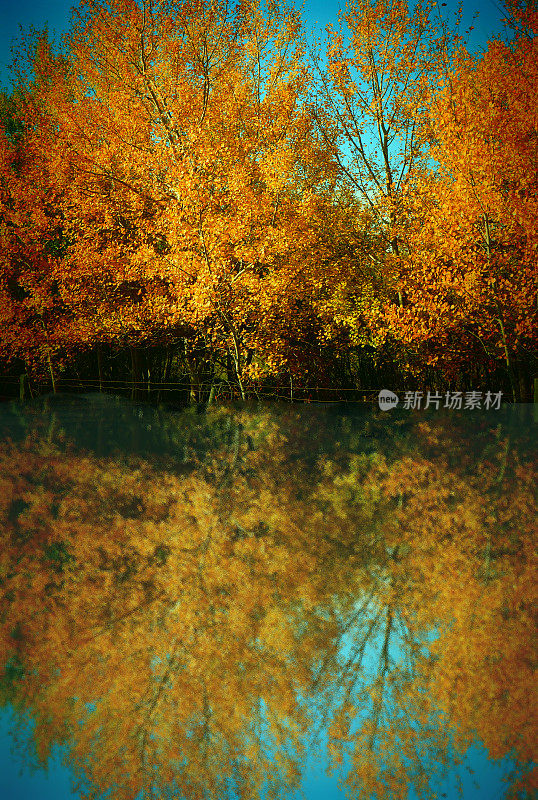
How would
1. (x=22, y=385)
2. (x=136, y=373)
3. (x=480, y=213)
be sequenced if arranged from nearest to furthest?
(x=480, y=213) < (x=136, y=373) < (x=22, y=385)

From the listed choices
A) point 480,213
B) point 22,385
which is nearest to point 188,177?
point 480,213

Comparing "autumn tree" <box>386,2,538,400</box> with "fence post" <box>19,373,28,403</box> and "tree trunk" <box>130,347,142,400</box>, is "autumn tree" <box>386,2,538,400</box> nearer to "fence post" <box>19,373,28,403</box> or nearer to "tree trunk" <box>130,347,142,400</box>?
"tree trunk" <box>130,347,142,400</box>

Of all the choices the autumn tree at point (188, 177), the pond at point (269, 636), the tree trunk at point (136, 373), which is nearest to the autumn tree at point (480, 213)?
the autumn tree at point (188, 177)

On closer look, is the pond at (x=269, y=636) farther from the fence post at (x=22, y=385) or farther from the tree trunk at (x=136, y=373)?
the fence post at (x=22, y=385)

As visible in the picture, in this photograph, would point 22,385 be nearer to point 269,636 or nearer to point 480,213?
point 480,213

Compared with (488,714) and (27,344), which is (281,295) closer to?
(27,344)

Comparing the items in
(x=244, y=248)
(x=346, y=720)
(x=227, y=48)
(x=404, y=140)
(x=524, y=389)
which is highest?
(x=227, y=48)

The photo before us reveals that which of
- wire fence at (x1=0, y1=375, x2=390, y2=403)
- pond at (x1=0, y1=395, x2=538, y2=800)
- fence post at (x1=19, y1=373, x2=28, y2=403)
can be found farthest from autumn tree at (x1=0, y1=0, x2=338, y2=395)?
pond at (x1=0, y1=395, x2=538, y2=800)

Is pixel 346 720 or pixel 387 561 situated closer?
pixel 346 720

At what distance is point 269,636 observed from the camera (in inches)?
178

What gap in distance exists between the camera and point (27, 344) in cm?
2314

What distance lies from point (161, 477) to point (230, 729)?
6.77m

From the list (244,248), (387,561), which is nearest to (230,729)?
(387,561)

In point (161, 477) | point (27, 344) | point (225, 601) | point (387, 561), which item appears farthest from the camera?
point (27, 344)
